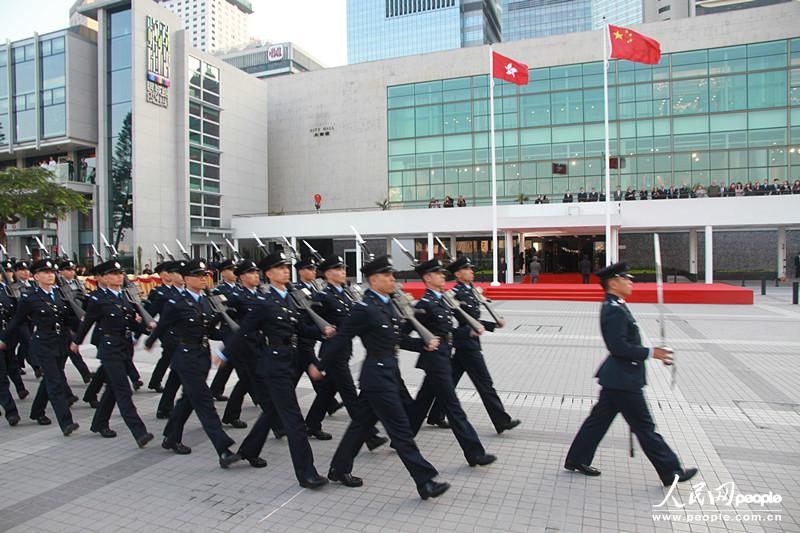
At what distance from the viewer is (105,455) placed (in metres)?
5.63

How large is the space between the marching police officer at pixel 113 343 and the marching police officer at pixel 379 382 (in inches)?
96.8

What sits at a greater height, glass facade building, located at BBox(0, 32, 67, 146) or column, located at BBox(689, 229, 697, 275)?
glass facade building, located at BBox(0, 32, 67, 146)

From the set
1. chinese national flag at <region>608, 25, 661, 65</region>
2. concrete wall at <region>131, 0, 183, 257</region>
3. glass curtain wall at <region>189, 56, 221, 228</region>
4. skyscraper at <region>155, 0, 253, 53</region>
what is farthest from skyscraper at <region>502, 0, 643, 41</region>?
chinese national flag at <region>608, 25, 661, 65</region>

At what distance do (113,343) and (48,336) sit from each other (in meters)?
1.03

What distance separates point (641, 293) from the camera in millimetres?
20781

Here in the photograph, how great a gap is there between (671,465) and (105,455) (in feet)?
17.4

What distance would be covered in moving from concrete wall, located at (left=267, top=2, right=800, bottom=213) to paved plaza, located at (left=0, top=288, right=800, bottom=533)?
1326 inches

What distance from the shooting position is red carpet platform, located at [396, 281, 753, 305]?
19359mm

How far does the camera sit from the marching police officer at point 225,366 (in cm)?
653

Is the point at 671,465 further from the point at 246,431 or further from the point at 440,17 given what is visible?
the point at 440,17

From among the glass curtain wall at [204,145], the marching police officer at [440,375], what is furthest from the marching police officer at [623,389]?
the glass curtain wall at [204,145]

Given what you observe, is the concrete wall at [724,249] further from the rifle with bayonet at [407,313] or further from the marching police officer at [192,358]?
the marching police officer at [192,358]

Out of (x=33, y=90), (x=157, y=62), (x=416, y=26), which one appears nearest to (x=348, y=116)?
(x=157, y=62)

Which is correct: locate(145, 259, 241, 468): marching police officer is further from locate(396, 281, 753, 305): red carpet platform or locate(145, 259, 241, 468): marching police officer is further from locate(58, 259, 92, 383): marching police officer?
locate(396, 281, 753, 305): red carpet platform
